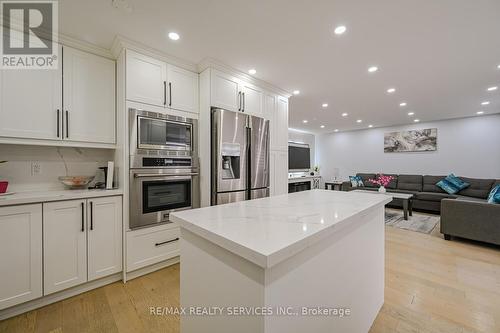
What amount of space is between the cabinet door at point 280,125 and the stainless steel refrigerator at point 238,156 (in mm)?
292

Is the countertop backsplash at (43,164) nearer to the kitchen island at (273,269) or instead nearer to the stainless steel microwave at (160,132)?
the stainless steel microwave at (160,132)

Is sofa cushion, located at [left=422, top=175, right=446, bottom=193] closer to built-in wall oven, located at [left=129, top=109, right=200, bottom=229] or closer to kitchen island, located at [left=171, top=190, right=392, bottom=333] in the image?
kitchen island, located at [left=171, top=190, right=392, bottom=333]

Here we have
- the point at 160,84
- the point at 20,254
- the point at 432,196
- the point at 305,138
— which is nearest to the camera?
the point at 20,254

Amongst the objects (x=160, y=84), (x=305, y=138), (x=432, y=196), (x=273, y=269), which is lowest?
(x=432, y=196)

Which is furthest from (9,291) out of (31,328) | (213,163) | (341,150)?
(341,150)

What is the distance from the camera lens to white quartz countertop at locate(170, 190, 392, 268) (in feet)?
2.07

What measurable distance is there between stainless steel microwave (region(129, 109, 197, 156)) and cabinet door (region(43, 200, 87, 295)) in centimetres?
73

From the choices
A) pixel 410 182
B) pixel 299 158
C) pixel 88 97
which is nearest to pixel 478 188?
pixel 410 182

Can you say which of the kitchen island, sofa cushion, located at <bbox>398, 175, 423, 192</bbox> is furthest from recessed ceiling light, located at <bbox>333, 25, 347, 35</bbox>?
sofa cushion, located at <bbox>398, 175, 423, 192</bbox>

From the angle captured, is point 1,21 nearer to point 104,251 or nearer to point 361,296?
point 104,251

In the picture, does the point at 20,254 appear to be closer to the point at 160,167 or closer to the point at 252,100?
the point at 160,167

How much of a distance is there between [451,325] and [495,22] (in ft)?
8.44

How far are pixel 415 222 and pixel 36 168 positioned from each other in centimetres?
597

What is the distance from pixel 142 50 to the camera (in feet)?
7.08
